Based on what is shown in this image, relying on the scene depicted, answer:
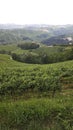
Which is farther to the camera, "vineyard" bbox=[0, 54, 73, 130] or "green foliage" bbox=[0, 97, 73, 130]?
"vineyard" bbox=[0, 54, 73, 130]

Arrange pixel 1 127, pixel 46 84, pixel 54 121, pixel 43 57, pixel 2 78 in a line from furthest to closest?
pixel 43 57 < pixel 2 78 < pixel 46 84 < pixel 54 121 < pixel 1 127

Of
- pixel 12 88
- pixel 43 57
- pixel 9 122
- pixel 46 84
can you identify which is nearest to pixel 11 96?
pixel 12 88

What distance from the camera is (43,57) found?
12331 cm

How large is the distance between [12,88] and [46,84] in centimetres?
414

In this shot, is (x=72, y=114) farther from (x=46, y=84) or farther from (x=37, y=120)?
(x=46, y=84)

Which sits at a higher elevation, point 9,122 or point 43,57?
point 9,122

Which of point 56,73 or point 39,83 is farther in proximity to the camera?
point 56,73

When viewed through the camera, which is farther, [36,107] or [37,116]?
[36,107]

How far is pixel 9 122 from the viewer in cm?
1972

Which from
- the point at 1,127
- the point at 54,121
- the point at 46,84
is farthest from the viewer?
the point at 46,84

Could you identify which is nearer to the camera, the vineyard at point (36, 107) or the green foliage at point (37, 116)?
the green foliage at point (37, 116)

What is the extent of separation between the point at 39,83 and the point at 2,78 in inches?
293

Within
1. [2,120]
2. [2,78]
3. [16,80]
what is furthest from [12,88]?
[2,120]

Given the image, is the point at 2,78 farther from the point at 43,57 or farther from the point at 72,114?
the point at 43,57
